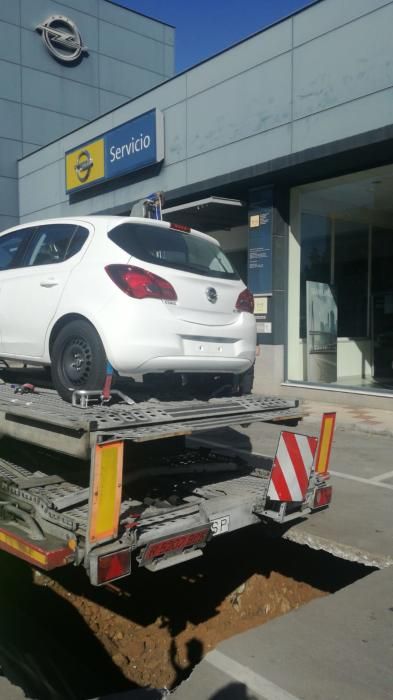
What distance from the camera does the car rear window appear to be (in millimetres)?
4305

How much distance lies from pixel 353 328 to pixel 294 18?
6.32 m

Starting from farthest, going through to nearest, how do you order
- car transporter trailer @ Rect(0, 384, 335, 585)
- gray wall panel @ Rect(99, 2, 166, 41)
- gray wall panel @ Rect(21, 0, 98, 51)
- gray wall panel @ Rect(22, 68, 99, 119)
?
gray wall panel @ Rect(99, 2, 166, 41)
gray wall panel @ Rect(22, 68, 99, 119)
gray wall panel @ Rect(21, 0, 98, 51)
car transporter trailer @ Rect(0, 384, 335, 585)

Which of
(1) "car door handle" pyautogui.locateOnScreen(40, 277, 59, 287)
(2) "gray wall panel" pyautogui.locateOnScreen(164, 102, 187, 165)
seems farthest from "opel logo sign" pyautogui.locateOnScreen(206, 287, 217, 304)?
(2) "gray wall panel" pyautogui.locateOnScreen(164, 102, 187, 165)

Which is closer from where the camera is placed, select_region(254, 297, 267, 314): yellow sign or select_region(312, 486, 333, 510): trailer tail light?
select_region(312, 486, 333, 510): trailer tail light

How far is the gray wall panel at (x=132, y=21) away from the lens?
21.1 m

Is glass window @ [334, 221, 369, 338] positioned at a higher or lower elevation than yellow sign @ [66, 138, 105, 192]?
lower

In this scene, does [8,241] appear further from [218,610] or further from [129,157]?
[129,157]

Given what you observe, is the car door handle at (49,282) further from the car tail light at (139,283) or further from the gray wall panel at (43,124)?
the gray wall panel at (43,124)

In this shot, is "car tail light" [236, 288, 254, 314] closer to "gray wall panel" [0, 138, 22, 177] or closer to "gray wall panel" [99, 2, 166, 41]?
"gray wall panel" [0, 138, 22, 177]

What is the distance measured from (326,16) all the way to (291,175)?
259 centimetres

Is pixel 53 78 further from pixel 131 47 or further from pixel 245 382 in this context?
pixel 245 382

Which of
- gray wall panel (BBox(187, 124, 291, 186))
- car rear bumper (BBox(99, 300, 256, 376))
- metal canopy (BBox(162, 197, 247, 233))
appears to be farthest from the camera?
metal canopy (BBox(162, 197, 247, 233))

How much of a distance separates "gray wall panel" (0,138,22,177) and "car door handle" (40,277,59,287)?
1576 cm

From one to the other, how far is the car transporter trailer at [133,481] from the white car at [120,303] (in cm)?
31
